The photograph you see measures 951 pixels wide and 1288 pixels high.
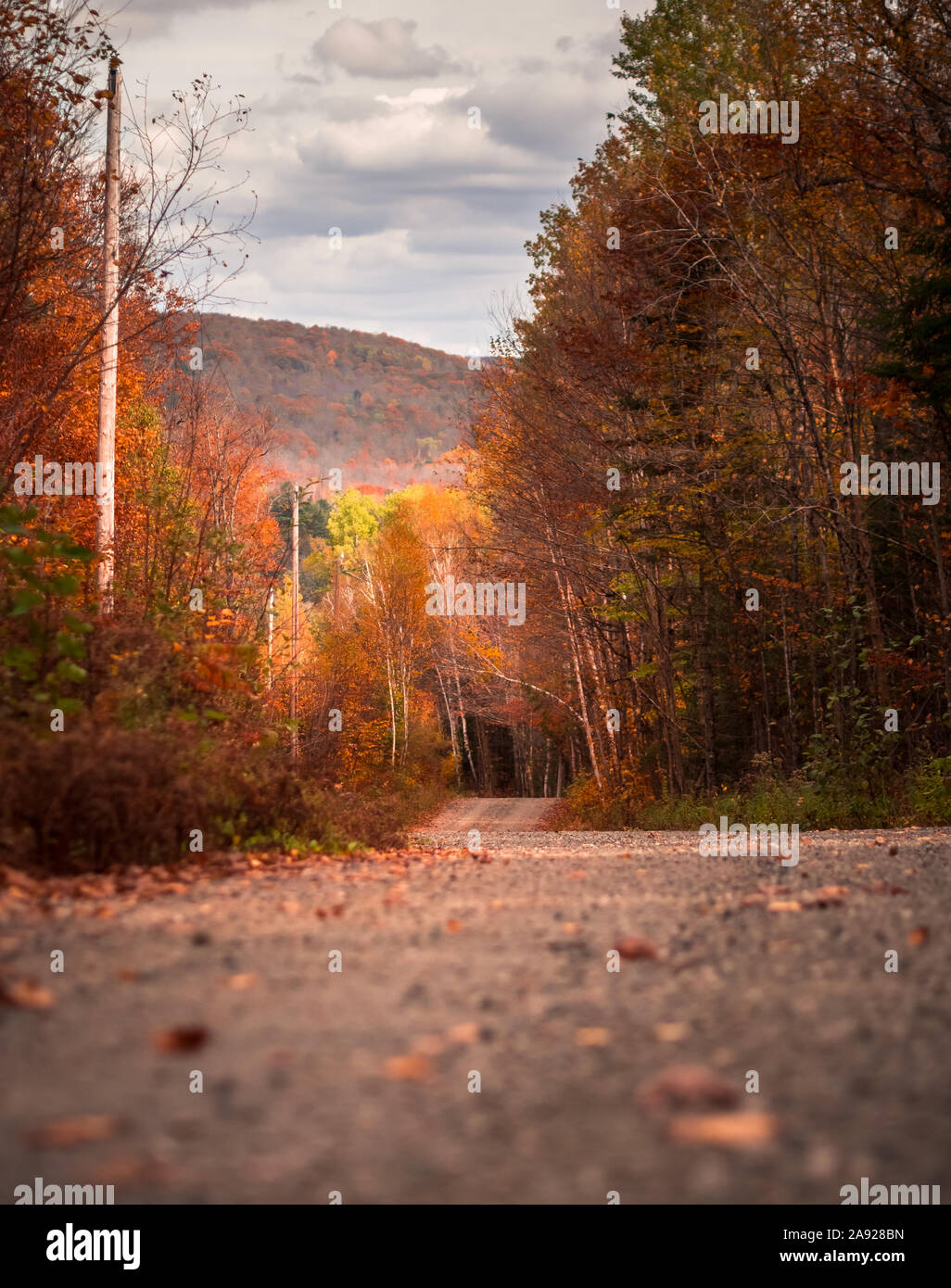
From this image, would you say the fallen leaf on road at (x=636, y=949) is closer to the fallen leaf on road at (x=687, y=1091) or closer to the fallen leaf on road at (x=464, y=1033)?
the fallen leaf on road at (x=464, y=1033)

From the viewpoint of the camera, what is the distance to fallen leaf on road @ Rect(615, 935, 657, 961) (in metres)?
4.62

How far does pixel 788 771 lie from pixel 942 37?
12.4m

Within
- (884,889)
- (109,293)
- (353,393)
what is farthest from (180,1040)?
(353,393)

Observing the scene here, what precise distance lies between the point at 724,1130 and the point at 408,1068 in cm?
89

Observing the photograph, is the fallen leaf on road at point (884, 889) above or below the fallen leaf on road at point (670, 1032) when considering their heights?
below

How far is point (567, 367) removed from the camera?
2461 centimetres

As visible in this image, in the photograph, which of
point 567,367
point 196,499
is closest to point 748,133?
point 567,367

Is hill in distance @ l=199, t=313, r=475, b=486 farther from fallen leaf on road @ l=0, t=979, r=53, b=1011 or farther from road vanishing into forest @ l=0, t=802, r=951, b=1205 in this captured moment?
fallen leaf on road @ l=0, t=979, r=53, b=1011

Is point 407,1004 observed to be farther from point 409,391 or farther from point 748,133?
point 409,391

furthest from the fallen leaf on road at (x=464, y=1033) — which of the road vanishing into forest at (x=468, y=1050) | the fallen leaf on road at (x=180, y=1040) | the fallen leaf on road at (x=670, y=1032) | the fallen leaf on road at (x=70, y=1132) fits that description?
the fallen leaf on road at (x=70, y=1132)

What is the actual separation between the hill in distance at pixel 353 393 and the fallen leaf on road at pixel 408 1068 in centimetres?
10710

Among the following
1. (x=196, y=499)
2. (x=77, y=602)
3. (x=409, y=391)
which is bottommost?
(x=77, y=602)

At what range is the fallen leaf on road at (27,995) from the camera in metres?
3.61

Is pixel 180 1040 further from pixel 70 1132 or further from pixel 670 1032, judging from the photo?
pixel 670 1032
